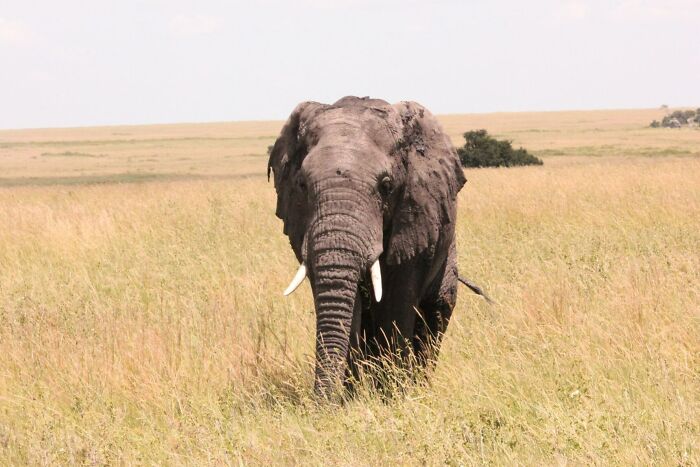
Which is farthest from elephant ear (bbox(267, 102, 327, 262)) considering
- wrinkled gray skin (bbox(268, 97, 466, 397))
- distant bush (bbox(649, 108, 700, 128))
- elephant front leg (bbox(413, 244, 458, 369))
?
distant bush (bbox(649, 108, 700, 128))

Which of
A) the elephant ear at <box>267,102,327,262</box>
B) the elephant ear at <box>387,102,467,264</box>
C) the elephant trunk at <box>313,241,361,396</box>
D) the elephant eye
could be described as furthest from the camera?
the elephant ear at <box>267,102,327,262</box>

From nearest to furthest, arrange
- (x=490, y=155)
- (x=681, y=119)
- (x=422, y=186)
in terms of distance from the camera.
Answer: (x=422, y=186), (x=490, y=155), (x=681, y=119)

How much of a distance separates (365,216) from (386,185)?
281mm

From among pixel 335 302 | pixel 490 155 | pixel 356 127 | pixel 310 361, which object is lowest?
pixel 490 155

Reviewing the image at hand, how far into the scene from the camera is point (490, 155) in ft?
98.6

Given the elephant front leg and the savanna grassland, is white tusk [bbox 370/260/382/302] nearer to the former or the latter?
the savanna grassland

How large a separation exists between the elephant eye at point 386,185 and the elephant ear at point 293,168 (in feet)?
1.46

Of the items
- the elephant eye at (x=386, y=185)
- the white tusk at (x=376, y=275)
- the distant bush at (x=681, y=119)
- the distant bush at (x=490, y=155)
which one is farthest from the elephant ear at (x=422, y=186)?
the distant bush at (x=681, y=119)

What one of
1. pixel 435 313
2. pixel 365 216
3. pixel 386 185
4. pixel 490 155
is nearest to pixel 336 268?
pixel 365 216

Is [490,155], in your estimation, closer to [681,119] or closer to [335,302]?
[335,302]

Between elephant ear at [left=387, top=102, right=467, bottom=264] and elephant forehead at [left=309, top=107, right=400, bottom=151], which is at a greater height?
elephant forehead at [left=309, top=107, right=400, bottom=151]

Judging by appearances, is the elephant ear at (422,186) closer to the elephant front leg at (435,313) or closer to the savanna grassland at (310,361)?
the elephant front leg at (435,313)

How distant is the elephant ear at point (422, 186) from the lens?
212 inches

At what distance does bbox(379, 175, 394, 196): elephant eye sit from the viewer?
5.21 m
